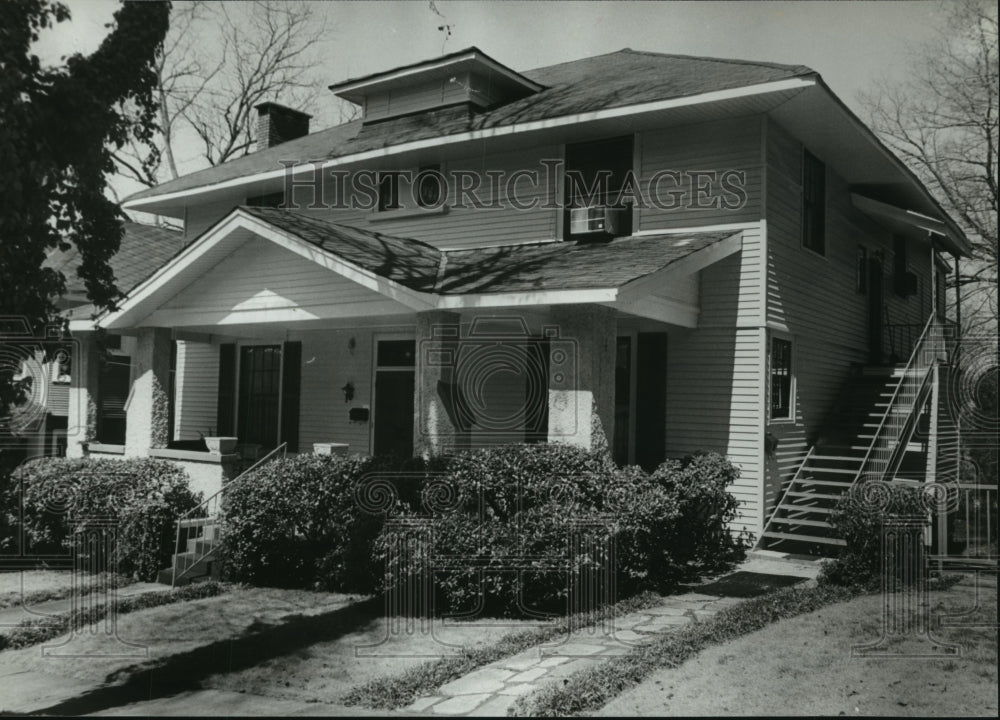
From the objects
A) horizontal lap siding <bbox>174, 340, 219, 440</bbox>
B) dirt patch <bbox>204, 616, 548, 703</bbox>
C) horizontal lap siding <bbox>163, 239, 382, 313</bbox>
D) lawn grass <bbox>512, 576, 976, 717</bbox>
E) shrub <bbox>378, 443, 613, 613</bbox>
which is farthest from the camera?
horizontal lap siding <bbox>174, 340, 219, 440</bbox>

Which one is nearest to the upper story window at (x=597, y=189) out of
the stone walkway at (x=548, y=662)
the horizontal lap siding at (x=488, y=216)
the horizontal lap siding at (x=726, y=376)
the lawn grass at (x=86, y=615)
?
the horizontal lap siding at (x=488, y=216)

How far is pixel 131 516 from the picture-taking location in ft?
36.5

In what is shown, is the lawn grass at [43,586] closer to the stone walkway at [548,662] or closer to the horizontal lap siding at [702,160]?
the stone walkway at [548,662]

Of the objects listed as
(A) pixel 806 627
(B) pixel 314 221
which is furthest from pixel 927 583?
(B) pixel 314 221

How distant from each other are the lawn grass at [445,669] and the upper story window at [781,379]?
566 centimetres

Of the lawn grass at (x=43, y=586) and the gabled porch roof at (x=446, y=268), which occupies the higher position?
the gabled porch roof at (x=446, y=268)

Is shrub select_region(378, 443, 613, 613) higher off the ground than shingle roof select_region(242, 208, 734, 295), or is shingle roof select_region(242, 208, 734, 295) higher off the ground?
shingle roof select_region(242, 208, 734, 295)

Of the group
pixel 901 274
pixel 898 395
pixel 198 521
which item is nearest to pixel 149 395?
pixel 198 521

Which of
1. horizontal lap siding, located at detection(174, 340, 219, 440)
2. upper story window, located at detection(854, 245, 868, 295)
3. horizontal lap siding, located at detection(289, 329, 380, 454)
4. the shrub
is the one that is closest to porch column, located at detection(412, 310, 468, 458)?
the shrub

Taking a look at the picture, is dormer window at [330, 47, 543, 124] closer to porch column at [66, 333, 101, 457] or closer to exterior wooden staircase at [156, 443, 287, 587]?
porch column at [66, 333, 101, 457]

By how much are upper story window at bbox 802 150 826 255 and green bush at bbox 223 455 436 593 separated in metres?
8.05

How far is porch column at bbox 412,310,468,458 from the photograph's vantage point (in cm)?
1076

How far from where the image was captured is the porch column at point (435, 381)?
1076 cm

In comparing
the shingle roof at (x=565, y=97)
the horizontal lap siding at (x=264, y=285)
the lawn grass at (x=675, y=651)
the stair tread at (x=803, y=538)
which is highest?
the shingle roof at (x=565, y=97)
